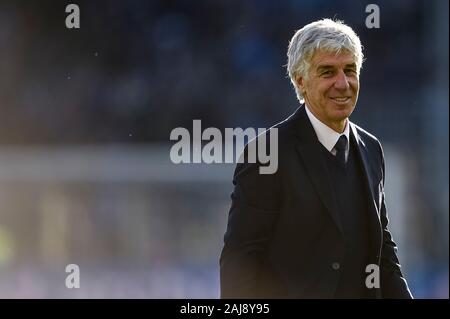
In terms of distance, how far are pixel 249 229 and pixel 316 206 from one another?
5.5 inches

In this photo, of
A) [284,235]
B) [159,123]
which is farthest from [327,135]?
[159,123]

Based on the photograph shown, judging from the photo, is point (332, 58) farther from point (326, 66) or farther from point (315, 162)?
point (315, 162)

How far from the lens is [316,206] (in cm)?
193

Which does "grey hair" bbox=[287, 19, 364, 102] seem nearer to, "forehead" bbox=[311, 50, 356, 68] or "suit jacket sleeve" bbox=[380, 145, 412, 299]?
"forehead" bbox=[311, 50, 356, 68]

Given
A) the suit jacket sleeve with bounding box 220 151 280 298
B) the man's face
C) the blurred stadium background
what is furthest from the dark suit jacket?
the blurred stadium background

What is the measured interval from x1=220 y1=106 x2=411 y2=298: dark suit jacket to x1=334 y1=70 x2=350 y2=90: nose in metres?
0.17

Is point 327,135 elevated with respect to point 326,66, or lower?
lower

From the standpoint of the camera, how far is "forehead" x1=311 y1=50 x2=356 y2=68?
77.5 inches

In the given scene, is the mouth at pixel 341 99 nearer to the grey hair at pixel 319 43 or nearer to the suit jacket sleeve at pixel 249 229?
the grey hair at pixel 319 43

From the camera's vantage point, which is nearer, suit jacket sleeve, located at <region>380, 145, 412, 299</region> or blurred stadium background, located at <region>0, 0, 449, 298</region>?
suit jacket sleeve, located at <region>380, 145, 412, 299</region>

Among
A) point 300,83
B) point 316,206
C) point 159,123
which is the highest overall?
point 159,123

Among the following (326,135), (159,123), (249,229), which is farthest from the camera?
(159,123)

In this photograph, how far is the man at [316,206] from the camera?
1.91 metres

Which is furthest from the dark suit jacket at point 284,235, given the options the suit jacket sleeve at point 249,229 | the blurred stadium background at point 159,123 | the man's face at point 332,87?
the blurred stadium background at point 159,123
